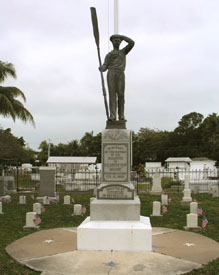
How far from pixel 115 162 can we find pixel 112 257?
80.2 inches

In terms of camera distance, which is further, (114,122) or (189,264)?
(114,122)

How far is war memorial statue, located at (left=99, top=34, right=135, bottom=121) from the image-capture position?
24.6ft

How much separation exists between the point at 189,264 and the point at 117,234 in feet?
4.82

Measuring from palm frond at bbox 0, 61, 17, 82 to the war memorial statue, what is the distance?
492 inches

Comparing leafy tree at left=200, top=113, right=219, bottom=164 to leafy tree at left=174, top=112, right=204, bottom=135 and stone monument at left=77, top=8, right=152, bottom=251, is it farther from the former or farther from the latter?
stone monument at left=77, top=8, right=152, bottom=251

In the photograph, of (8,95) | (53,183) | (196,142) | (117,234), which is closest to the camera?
(117,234)

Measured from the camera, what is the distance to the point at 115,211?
22.6ft

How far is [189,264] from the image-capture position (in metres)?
5.86

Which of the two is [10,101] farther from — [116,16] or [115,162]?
[115,162]

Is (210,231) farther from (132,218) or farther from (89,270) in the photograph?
(89,270)

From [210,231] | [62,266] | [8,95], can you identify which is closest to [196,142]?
[8,95]

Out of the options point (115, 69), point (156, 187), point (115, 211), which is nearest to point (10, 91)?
point (156, 187)

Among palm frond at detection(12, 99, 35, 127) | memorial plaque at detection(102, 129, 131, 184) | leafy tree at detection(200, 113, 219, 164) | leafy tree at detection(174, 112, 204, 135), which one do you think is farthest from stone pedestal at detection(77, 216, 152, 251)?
leafy tree at detection(174, 112, 204, 135)

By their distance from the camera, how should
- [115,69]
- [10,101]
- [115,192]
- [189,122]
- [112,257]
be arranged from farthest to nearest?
[189,122]
[10,101]
[115,69]
[115,192]
[112,257]
